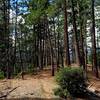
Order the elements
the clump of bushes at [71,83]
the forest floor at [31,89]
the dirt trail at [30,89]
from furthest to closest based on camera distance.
Result: the dirt trail at [30,89]
the forest floor at [31,89]
the clump of bushes at [71,83]

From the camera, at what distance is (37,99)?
77.2ft

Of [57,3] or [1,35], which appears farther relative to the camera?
[1,35]

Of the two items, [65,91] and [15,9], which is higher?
[15,9]

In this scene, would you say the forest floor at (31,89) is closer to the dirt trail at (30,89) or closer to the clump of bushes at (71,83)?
the dirt trail at (30,89)

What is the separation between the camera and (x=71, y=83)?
23234 mm

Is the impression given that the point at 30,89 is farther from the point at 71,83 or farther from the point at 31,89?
the point at 71,83

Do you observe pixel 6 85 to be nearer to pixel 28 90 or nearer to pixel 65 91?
pixel 28 90

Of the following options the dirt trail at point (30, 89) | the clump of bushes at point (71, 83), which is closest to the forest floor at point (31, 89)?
the dirt trail at point (30, 89)

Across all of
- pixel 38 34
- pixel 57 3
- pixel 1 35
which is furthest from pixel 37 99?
pixel 38 34

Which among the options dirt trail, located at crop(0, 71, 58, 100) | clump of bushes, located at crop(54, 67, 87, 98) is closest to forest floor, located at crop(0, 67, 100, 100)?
dirt trail, located at crop(0, 71, 58, 100)

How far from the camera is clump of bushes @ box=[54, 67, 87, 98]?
2320 centimetres

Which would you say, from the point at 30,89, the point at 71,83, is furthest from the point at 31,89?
the point at 71,83

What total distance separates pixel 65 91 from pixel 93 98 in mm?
2180

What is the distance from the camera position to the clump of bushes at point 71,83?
23203mm
